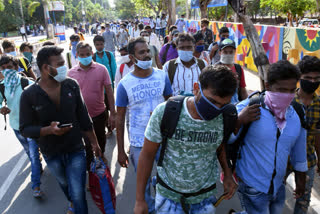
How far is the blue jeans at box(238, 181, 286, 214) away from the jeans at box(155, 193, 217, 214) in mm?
344

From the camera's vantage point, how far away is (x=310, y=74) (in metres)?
2.58

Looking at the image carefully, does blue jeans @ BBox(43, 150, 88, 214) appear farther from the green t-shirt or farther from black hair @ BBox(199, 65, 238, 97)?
black hair @ BBox(199, 65, 238, 97)

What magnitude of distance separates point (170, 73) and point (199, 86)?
2.06 m

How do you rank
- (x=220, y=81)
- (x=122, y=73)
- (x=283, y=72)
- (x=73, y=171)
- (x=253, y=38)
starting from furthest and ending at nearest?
(x=253, y=38) → (x=122, y=73) → (x=73, y=171) → (x=283, y=72) → (x=220, y=81)

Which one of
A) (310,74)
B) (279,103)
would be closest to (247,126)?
(279,103)

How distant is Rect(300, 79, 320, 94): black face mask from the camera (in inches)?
99.9

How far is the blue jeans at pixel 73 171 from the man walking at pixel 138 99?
0.41 metres

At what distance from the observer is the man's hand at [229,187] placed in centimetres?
215

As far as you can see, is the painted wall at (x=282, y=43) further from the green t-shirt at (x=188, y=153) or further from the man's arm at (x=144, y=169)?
the man's arm at (x=144, y=169)

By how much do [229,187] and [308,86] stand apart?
3.79 feet

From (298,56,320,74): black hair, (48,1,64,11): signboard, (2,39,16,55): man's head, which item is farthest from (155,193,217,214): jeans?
(48,1,64,11): signboard

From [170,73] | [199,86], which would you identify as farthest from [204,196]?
[170,73]

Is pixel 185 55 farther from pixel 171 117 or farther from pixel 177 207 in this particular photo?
pixel 177 207

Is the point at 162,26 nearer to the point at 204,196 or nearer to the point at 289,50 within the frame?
the point at 289,50
